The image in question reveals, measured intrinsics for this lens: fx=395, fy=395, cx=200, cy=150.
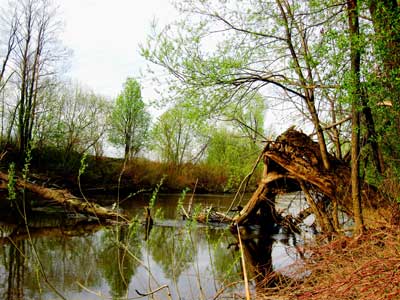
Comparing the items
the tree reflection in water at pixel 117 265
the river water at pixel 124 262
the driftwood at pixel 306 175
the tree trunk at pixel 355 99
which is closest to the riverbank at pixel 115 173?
the driftwood at pixel 306 175

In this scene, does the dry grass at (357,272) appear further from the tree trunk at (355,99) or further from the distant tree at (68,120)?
the distant tree at (68,120)

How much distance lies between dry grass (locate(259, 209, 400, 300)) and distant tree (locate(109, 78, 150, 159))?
88.4 feet

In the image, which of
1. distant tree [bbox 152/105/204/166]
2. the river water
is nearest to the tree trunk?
the river water

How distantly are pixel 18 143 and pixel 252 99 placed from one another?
55.2 feet

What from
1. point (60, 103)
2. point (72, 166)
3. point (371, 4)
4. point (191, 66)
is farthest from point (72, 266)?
point (60, 103)

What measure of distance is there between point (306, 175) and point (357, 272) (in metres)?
4.88

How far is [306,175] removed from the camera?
30.2ft

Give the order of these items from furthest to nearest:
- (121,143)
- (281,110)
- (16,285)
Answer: (121,143)
(281,110)
(16,285)

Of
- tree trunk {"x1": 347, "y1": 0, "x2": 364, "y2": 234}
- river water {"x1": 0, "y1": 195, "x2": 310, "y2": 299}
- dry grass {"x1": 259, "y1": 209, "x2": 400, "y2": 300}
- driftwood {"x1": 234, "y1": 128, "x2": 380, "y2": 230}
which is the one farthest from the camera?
driftwood {"x1": 234, "y1": 128, "x2": 380, "y2": 230}

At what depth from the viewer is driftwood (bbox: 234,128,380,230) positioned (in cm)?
869

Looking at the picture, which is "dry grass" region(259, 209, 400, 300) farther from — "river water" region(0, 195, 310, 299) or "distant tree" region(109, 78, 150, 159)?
"distant tree" region(109, 78, 150, 159)

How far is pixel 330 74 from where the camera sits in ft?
26.6

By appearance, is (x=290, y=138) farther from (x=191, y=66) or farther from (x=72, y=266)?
(x=72, y=266)

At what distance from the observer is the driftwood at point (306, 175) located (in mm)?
8688
